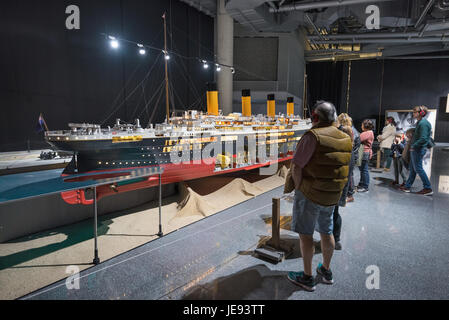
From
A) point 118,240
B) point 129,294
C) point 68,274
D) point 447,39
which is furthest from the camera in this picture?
point 447,39

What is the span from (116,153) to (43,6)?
231 inches

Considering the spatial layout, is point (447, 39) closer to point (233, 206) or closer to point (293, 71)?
point (293, 71)

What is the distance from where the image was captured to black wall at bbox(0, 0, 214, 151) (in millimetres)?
7598

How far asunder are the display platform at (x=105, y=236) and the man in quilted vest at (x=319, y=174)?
251 centimetres

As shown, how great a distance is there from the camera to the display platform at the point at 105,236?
3309 millimetres

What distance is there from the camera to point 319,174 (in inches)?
100

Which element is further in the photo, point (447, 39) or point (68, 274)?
point (447, 39)

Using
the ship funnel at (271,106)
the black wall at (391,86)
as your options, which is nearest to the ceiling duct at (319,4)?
the ship funnel at (271,106)

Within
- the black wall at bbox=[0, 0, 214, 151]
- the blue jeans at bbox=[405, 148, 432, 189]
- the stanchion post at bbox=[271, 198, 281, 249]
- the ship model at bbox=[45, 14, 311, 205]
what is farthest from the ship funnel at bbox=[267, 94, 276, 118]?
the stanchion post at bbox=[271, 198, 281, 249]

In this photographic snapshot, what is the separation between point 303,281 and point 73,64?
975 centimetres

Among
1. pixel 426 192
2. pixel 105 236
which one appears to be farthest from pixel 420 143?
pixel 105 236

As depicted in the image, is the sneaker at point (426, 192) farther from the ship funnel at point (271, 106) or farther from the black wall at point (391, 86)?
the black wall at point (391, 86)
